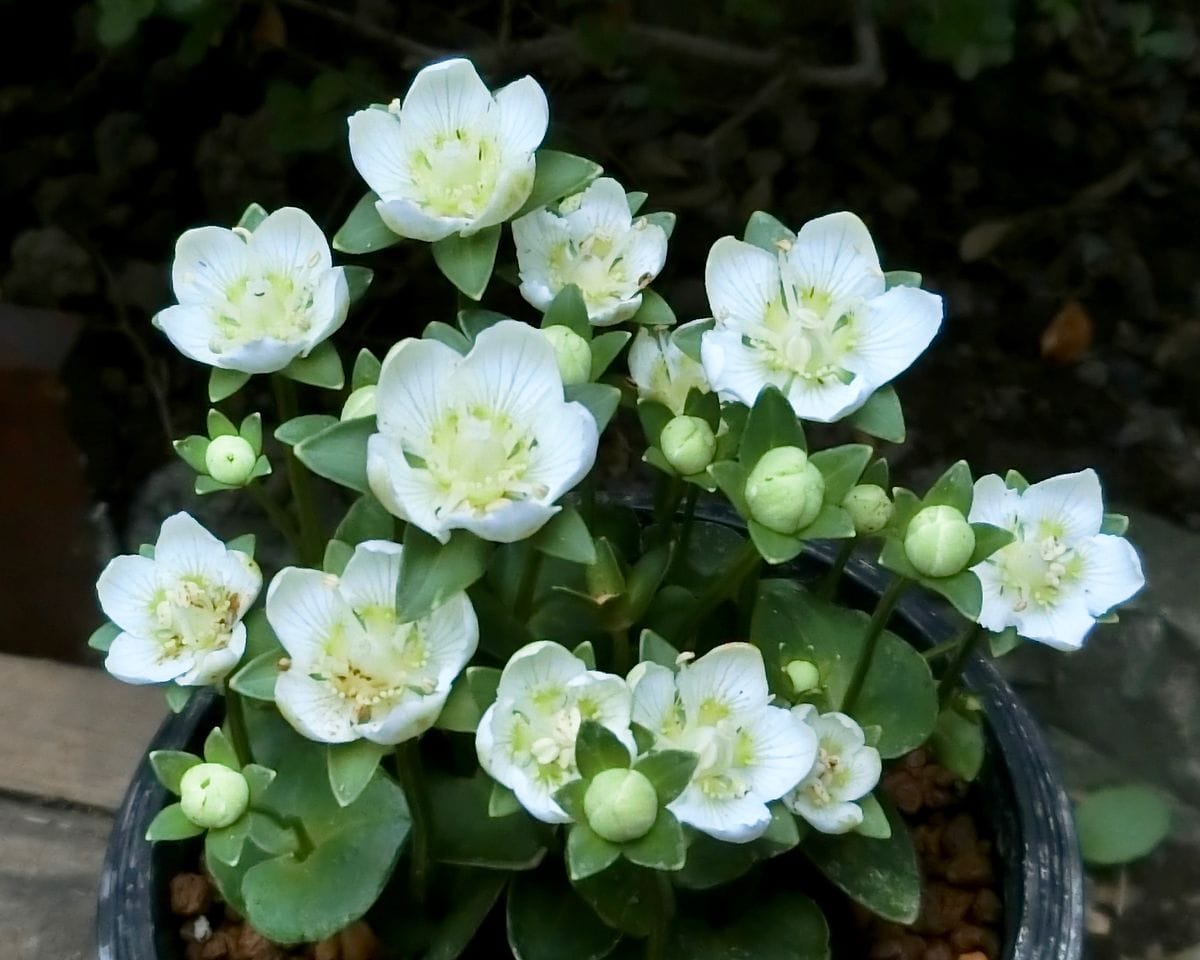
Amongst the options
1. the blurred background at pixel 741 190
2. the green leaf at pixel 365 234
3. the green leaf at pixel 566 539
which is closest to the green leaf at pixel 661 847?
the green leaf at pixel 566 539

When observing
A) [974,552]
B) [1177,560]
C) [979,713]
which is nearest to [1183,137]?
[1177,560]

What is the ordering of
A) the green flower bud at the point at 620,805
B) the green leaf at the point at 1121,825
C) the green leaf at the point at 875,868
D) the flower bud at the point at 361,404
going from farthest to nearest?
the green leaf at the point at 1121,825, the green leaf at the point at 875,868, the flower bud at the point at 361,404, the green flower bud at the point at 620,805

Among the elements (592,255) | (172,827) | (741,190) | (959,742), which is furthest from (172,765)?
(741,190)

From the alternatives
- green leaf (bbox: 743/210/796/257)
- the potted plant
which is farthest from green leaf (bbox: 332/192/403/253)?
green leaf (bbox: 743/210/796/257)

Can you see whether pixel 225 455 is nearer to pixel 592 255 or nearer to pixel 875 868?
pixel 592 255

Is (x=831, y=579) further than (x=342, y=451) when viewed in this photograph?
Yes

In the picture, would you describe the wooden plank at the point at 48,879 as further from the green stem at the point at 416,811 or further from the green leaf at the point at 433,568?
the green leaf at the point at 433,568

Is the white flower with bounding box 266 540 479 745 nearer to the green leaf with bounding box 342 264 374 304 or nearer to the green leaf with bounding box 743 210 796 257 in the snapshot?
the green leaf with bounding box 342 264 374 304
